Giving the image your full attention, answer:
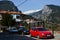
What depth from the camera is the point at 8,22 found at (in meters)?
77.6

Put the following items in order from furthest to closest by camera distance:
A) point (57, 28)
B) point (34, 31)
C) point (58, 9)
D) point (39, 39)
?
1. point (58, 9)
2. point (57, 28)
3. point (34, 31)
4. point (39, 39)

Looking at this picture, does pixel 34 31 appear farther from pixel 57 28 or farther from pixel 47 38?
pixel 57 28

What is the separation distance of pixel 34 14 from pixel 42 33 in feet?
162

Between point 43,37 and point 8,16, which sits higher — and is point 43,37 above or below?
below

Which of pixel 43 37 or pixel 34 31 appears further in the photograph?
pixel 34 31

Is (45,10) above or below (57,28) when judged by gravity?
above

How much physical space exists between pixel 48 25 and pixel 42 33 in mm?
19704

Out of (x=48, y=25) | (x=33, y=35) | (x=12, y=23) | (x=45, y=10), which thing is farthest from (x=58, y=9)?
(x=33, y=35)

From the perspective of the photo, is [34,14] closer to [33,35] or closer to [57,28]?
[57,28]

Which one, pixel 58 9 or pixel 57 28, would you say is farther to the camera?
pixel 58 9

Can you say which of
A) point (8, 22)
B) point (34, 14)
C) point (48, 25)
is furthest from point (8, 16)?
point (48, 25)

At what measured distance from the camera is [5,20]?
Result: 76938 millimetres

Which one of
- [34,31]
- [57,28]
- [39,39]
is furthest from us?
[57,28]

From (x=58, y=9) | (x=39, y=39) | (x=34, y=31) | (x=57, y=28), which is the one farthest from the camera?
(x=58, y=9)
